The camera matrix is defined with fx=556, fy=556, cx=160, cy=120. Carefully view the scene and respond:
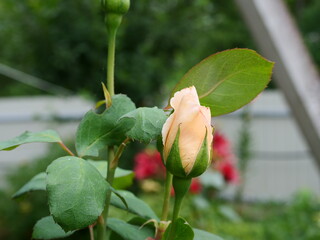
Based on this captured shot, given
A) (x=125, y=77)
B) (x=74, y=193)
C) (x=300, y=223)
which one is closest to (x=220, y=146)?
(x=300, y=223)

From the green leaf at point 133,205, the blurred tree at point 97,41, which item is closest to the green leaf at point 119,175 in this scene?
the green leaf at point 133,205

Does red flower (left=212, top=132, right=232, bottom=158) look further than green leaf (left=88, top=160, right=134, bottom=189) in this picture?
Yes

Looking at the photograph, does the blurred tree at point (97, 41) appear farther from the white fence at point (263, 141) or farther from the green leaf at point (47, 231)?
the green leaf at point (47, 231)

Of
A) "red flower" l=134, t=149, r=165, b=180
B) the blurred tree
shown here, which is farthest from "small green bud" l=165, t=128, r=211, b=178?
the blurred tree

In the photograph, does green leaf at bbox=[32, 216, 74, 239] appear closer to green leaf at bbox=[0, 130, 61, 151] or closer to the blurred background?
green leaf at bbox=[0, 130, 61, 151]

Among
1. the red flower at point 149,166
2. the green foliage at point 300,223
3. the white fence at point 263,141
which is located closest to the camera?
the red flower at point 149,166

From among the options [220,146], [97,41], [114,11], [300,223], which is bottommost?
[300,223]

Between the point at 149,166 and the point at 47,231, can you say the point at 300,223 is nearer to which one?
the point at 149,166
